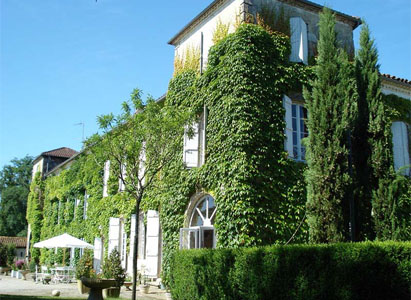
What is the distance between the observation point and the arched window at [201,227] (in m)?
13.7

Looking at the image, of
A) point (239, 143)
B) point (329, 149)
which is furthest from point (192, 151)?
point (329, 149)

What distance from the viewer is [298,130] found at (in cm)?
1395

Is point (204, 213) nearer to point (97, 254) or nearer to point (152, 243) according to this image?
point (152, 243)

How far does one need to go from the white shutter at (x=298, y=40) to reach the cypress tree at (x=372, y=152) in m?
3.34

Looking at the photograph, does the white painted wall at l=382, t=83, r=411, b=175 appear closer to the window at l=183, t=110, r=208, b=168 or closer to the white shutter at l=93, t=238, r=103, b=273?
the window at l=183, t=110, r=208, b=168

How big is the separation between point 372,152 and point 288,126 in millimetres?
3613

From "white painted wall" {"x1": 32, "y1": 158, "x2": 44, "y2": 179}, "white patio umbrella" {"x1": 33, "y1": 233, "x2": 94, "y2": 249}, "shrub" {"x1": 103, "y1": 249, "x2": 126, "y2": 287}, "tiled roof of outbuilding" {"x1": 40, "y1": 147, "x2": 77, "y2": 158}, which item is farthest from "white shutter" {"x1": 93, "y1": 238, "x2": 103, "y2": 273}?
"white painted wall" {"x1": 32, "y1": 158, "x2": 44, "y2": 179}

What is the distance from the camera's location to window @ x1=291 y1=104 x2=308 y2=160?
1358 cm

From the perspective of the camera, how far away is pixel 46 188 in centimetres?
3183

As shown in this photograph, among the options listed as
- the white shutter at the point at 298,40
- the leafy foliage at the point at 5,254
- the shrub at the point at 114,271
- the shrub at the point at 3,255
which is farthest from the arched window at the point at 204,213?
the shrub at the point at 3,255

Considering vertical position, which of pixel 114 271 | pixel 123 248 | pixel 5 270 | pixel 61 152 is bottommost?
pixel 5 270

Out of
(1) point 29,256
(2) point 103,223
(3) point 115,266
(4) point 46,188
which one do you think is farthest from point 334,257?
(1) point 29,256

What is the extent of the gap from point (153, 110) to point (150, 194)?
4.98 metres

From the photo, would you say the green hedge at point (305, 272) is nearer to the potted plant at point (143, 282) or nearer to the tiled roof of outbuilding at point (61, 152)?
the potted plant at point (143, 282)
